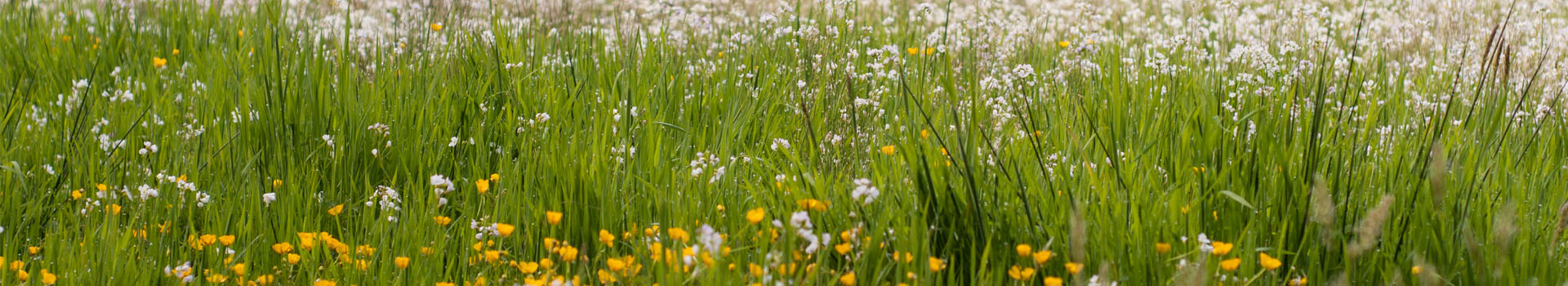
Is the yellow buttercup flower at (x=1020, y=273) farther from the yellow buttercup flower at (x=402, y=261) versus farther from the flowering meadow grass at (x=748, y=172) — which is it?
the yellow buttercup flower at (x=402, y=261)

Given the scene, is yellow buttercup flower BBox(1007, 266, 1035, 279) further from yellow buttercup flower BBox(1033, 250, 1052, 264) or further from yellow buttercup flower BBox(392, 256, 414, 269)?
yellow buttercup flower BBox(392, 256, 414, 269)

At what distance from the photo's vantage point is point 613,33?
17.3 ft

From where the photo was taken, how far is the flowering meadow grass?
1819mm

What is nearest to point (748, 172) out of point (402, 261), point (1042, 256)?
point (402, 261)

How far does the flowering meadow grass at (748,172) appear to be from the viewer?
71.6 inches

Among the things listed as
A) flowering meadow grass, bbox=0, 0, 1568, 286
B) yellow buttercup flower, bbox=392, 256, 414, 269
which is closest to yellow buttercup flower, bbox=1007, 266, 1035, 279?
flowering meadow grass, bbox=0, 0, 1568, 286

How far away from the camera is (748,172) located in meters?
2.51

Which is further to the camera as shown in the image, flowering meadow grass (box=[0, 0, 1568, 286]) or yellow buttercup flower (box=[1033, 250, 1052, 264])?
flowering meadow grass (box=[0, 0, 1568, 286])

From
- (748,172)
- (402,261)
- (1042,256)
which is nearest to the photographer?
(1042,256)

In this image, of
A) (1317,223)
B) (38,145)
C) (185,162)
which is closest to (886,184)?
(1317,223)

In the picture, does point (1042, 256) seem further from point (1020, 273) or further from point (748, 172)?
point (748, 172)

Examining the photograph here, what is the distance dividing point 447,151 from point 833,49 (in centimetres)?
140

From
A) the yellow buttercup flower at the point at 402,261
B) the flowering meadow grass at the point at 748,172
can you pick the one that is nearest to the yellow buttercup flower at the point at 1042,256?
the flowering meadow grass at the point at 748,172

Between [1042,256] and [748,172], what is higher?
[1042,256]
